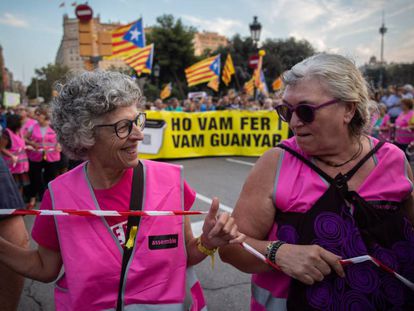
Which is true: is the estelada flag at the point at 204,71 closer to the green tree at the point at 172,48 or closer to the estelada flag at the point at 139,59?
the estelada flag at the point at 139,59

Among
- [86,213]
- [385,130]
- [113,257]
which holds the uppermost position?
[385,130]

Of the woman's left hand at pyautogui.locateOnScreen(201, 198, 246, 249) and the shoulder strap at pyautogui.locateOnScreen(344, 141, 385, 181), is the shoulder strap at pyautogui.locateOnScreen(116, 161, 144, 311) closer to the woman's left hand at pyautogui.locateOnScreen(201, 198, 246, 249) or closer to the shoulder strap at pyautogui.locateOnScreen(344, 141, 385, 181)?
the woman's left hand at pyautogui.locateOnScreen(201, 198, 246, 249)

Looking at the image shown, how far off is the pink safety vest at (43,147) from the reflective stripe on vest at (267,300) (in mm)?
6115

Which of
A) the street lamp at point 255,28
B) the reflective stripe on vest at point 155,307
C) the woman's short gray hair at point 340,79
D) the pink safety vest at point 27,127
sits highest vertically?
the street lamp at point 255,28

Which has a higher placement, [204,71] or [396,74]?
[396,74]

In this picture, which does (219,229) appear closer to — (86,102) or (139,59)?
(86,102)

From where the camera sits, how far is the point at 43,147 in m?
6.65

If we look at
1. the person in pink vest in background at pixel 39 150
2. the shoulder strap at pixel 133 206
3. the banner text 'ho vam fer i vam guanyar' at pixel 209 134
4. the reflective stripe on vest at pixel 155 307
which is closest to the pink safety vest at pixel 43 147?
the person in pink vest in background at pixel 39 150

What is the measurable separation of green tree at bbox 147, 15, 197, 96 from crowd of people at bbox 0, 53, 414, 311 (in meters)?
45.8

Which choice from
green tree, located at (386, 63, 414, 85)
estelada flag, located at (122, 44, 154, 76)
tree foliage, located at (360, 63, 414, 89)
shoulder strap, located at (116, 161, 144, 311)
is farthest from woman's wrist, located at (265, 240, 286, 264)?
green tree, located at (386, 63, 414, 85)

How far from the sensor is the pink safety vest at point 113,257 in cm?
150

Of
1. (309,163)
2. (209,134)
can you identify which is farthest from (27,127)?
(309,163)

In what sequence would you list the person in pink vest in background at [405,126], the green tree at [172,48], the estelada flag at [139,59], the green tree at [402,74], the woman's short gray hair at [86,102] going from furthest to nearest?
the green tree at [172,48]
the green tree at [402,74]
the estelada flag at [139,59]
the person in pink vest in background at [405,126]
the woman's short gray hair at [86,102]

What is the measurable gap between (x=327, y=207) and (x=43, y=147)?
6.49 meters
